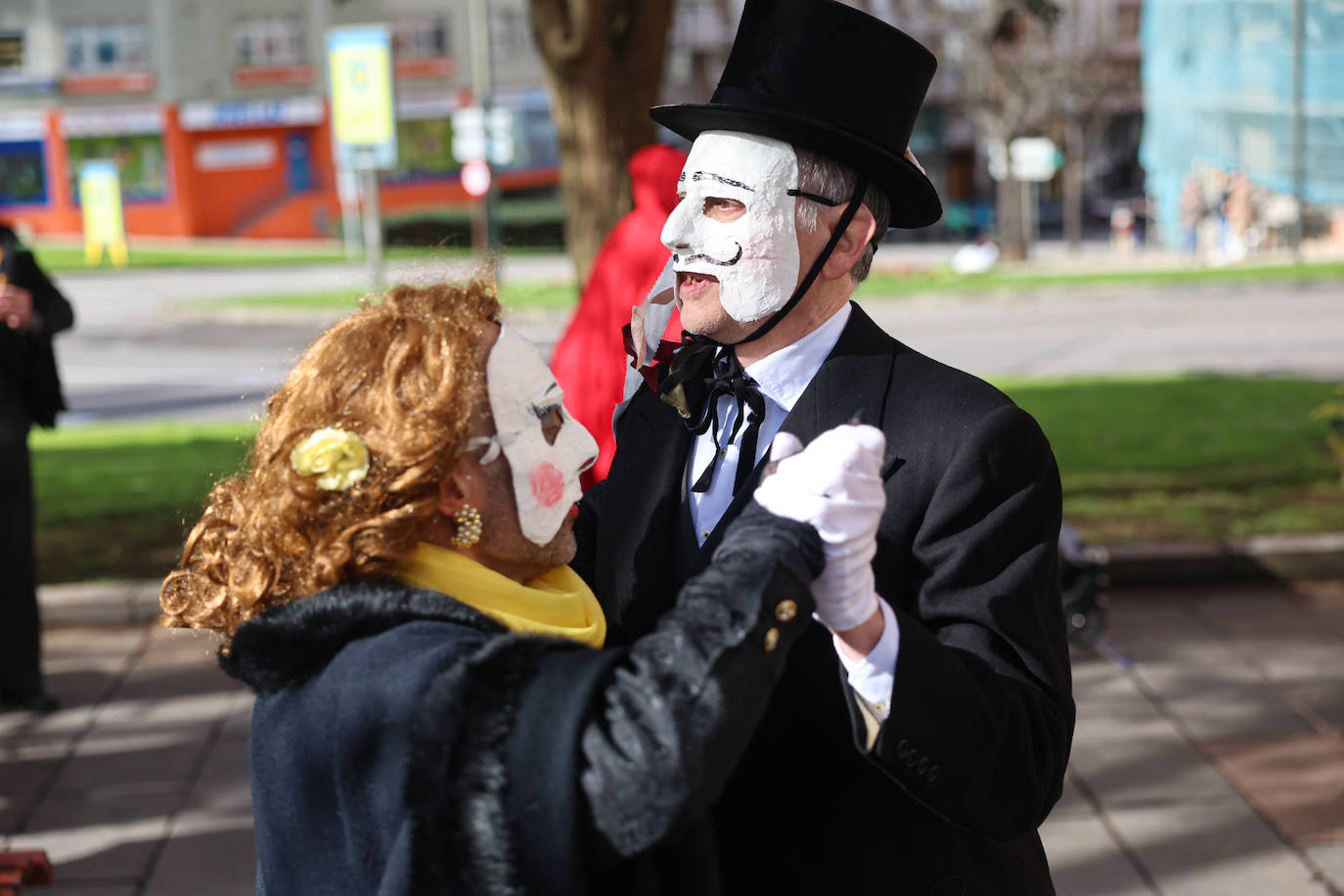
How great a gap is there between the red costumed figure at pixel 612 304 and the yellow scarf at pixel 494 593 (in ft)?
9.48

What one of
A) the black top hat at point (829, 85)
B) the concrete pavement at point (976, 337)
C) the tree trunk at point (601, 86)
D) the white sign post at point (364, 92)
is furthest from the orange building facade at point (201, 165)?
the black top hat at point (829, 85)

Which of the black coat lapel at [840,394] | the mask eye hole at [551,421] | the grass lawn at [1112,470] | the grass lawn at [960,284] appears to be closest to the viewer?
the mask eye hole at [551,421]

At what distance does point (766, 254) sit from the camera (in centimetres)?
221

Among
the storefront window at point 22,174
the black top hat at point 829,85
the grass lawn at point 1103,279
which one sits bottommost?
the grass lawn at point 1103,279

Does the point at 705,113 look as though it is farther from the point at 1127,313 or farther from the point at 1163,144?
the point at 1163,144

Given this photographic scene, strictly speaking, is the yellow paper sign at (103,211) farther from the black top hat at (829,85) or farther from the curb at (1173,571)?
the black top hat at (829,85)

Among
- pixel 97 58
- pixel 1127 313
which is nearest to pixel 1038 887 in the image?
pixel 1127 313

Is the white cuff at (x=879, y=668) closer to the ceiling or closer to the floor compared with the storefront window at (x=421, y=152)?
closer to the floor

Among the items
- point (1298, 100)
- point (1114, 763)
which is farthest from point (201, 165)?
point (1114, 763)

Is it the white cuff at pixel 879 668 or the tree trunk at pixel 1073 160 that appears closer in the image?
the white cuff at pixel 879 668

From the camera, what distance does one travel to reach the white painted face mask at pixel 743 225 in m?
2.19

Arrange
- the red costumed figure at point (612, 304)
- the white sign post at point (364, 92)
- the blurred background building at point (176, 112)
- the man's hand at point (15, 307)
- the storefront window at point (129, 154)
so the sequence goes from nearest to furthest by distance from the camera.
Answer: the red costumed figure at point (612, 304), the man's hand at point (15, 307), the white sign post at point (364, 92), the blurred background building at point (176, 112), the storefront window at point (129, 154)

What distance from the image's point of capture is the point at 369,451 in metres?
→ 1.66

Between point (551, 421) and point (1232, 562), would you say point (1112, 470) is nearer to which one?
point (1232, 562)
